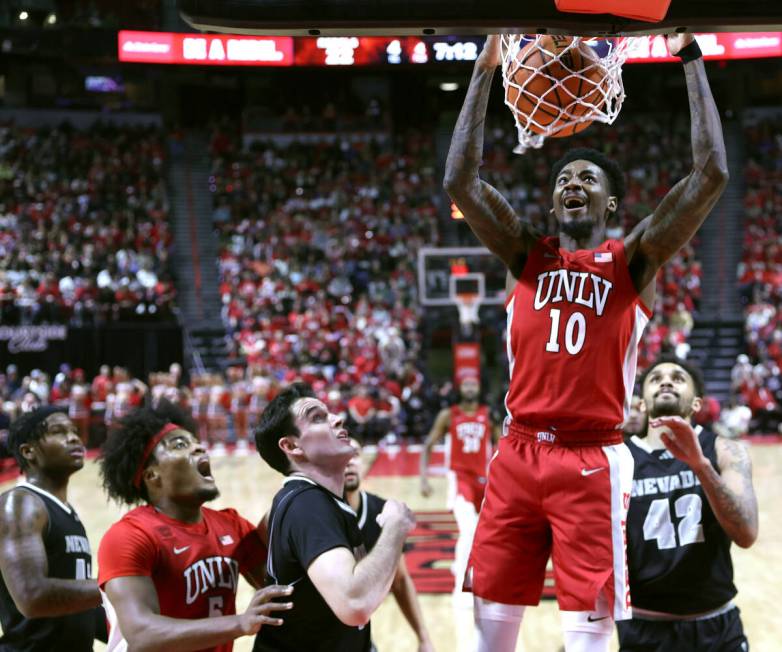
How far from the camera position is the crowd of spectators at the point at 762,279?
18.3 metres

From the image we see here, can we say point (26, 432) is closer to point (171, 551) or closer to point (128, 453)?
point (128, 453)

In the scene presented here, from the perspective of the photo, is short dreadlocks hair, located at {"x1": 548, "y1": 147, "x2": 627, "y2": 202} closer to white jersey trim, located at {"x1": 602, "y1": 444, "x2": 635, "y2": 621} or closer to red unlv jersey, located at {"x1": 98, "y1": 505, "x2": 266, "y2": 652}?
white jersey trim, located at {"x1": 602, "y1": 444, "x2": 635, "y2": 621}

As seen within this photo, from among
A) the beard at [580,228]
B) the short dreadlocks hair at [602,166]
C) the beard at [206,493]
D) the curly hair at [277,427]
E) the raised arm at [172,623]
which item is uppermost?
the short dreadlocks hair at [602,166]

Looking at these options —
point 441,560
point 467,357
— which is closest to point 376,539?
point 441,560

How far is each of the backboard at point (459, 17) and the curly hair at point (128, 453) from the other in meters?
1.70

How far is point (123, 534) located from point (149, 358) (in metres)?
16.7

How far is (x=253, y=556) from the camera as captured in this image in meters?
3.64

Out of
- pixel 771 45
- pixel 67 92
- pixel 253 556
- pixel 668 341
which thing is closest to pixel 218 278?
pixel 67 92

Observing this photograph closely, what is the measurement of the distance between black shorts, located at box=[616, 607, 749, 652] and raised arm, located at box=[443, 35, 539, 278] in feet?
5.38

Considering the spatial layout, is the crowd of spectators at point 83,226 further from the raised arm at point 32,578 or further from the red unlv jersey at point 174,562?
the red unlv jersey at point 174,562

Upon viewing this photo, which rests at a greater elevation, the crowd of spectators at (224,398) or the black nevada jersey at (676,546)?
the black nevada jersey at (676,546)

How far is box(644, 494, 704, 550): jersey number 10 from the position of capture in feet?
12.8

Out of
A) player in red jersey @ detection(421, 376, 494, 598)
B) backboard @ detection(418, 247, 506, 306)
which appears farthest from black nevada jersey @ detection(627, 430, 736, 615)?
backboard @ detection(418, 247, 506, 306)

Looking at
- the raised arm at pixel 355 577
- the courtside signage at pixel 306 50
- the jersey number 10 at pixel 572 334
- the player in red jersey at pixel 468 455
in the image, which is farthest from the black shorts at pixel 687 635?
the courtside signage at pixel 306 50
